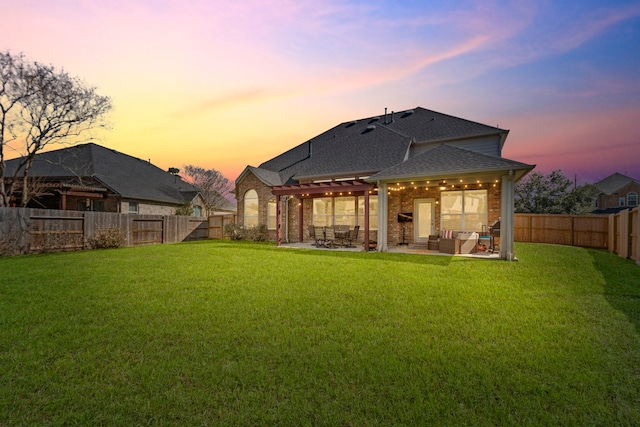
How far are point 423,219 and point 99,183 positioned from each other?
2197 cm

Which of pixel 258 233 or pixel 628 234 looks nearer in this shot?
pixel 628 234

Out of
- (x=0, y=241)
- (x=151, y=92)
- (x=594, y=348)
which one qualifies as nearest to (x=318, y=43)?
(x=151, y=92)

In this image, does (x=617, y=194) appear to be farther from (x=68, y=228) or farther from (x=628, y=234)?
(x=68, y=228)

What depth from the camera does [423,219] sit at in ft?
49.5

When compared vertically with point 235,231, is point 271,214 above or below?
above

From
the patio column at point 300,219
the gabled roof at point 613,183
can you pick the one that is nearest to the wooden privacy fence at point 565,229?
the patio column at point 300,219

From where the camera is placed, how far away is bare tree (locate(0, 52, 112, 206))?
50.4ft

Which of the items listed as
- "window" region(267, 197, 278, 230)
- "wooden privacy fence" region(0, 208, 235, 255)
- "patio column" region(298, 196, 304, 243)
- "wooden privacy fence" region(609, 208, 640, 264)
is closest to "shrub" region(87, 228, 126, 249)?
"wooden privacy fence" region(0, 208, 235, 255)

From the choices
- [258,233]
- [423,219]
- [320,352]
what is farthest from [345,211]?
[320,352]

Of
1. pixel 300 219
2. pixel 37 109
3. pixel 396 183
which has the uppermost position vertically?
pixel 37 109

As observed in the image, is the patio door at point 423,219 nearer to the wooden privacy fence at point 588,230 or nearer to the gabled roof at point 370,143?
the gabled roof at point 370,143

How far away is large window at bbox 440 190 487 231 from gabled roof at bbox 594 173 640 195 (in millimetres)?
42663

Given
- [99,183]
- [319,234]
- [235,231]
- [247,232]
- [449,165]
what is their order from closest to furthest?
[449,165], [319,234], [247,232], [235,231], [99,183]

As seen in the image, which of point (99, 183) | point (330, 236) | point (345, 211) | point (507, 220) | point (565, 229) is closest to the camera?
point (507, 220)
